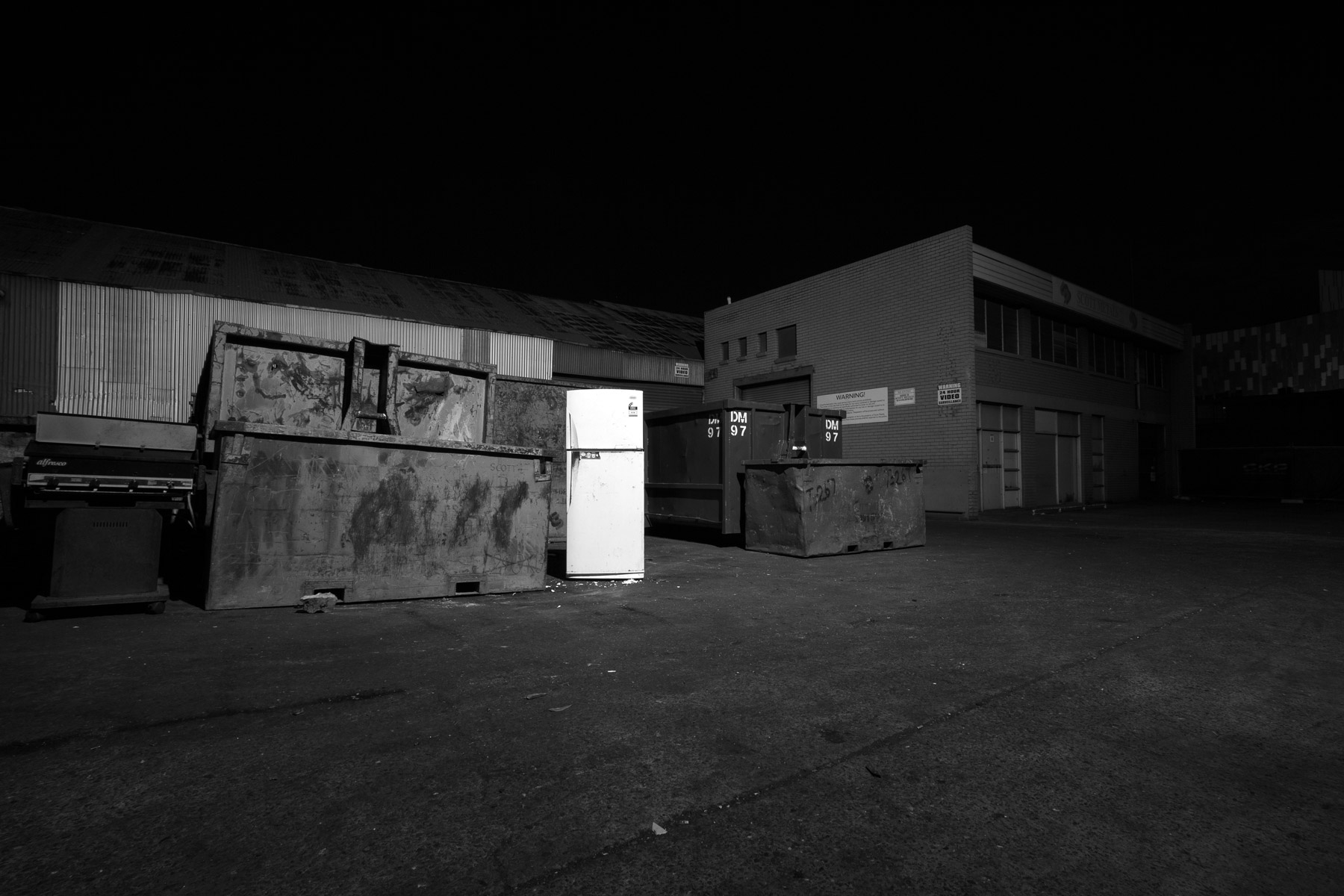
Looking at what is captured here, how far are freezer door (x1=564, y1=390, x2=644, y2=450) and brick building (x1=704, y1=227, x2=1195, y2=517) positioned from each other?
12.6m

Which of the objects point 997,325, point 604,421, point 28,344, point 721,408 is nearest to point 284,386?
point 604,421

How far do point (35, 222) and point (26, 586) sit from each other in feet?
60.2

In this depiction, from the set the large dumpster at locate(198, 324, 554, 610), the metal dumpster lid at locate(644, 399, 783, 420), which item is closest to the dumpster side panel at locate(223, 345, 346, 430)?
the large dumpster at locate(198, 324, 554, 610)

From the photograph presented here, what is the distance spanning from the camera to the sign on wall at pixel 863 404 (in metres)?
19.5

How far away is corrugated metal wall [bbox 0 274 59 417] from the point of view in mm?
15008

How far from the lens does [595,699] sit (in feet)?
11.5

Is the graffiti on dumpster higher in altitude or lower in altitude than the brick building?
lower

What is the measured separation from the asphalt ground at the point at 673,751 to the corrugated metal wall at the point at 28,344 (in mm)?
14031

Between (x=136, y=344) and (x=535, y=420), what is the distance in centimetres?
1312

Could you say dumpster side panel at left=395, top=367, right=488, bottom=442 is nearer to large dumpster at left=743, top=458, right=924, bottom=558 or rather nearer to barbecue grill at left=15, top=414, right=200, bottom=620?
barbecue grill at left=15, top=414, right=200, bottom=620

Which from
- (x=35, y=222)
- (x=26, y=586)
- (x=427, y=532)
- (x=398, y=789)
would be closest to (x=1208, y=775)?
(x=398, y=789)

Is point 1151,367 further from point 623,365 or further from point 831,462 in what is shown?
point 831,462

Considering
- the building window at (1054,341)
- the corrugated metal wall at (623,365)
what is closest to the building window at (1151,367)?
the building window at (1054,341)

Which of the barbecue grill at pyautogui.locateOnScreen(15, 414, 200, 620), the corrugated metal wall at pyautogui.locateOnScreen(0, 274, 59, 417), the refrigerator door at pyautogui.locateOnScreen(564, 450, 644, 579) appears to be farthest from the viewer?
the corrugated metal wall at pyautogui.locateOnScreen(0, 274, 59, 417)
